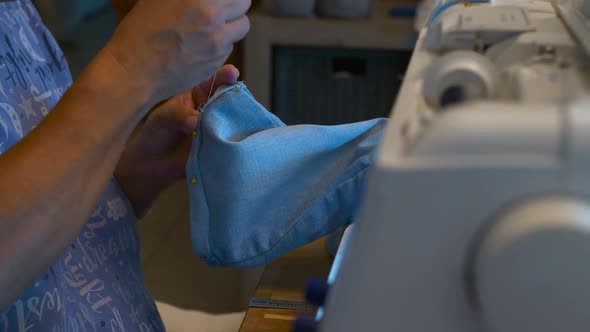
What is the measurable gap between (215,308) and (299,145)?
3.82 feet

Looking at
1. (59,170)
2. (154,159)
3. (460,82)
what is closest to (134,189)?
(154,159)

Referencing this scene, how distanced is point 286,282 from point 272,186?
135 mm

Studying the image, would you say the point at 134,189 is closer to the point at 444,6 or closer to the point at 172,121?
the point at 172,121

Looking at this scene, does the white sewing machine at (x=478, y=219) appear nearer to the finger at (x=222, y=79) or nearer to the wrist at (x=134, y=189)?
the finger at (x=222, y=79)

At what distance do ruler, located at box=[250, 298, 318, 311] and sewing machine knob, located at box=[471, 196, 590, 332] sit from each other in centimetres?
38

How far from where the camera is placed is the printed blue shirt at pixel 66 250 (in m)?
0.64

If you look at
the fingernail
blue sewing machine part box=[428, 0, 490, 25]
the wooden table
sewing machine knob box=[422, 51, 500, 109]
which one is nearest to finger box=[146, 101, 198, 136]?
the fingernail

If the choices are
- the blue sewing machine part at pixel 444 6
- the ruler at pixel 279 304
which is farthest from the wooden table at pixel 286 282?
the blue sewing machine part at pixel 444 6

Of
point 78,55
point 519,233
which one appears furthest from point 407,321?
point 78,55

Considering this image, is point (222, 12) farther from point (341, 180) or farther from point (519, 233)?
point (519, 233)

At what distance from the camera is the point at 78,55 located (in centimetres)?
305

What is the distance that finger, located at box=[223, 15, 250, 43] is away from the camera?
1.86 ft

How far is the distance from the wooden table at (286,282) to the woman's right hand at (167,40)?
213mm

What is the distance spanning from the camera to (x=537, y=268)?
31cm
